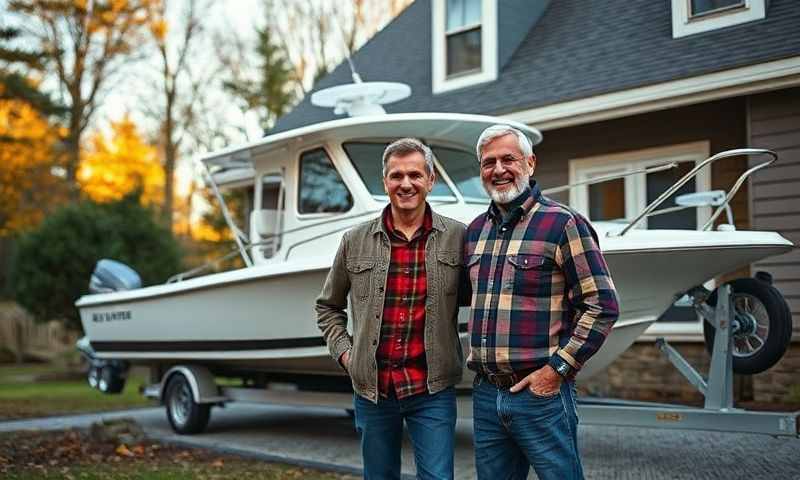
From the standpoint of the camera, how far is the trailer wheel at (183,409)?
8.03 m

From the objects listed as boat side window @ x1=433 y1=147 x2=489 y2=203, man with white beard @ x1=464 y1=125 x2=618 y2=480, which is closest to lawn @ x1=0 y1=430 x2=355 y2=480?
boat side window @ x1=433 y1=147 x2=489 y2=203

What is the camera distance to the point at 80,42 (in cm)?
2378

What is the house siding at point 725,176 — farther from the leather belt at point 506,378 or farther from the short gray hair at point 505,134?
the leather belt at point 506,378

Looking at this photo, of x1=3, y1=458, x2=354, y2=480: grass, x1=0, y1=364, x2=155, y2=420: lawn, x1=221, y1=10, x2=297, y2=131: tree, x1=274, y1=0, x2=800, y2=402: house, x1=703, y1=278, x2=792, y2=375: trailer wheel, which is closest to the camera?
x1=703, y1=278, x2=792, y2=375: trailer wheel

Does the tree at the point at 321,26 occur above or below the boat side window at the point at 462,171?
above

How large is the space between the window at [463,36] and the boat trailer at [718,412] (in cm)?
642

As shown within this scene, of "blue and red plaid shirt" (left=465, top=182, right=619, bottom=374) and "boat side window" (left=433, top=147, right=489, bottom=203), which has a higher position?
"boat side window" (left=433, top=147, right=489, bottom=203)

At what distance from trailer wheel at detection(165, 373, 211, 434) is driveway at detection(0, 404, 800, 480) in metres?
0.14

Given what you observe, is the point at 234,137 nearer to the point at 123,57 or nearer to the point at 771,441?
the point at 123,57

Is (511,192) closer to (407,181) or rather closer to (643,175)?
(407,181)

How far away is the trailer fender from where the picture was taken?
26.2 feet

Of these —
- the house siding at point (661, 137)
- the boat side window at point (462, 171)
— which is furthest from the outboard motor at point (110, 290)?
the house siding at point (661, 137)

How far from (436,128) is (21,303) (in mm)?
11740

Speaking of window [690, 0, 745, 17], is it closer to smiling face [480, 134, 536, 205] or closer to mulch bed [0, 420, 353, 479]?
mulch bed [0, 420, 353, 479]
